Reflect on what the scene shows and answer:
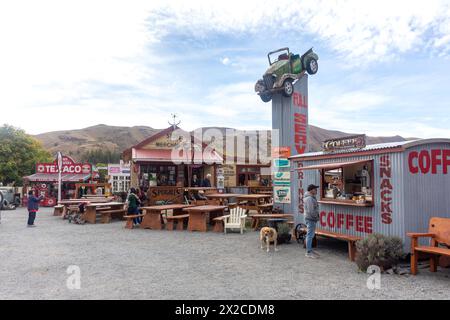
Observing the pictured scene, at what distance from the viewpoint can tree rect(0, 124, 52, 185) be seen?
1334 inches

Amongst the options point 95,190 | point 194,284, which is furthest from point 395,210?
point 95,190

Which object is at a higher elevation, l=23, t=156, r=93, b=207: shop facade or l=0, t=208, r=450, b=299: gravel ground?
l=23, t=156, r=93, b=207: shop facade

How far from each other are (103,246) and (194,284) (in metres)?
4.42

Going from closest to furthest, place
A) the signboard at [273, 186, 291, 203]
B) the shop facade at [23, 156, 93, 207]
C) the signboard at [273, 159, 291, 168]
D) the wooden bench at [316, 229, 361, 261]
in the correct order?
the wooden bench at [316, 229, 361, 261]
the signboard at [273, 186, 291, 203]
the signboard at [273, 159, 291, 168]
the shop facade at [23, 156, 93, 207]

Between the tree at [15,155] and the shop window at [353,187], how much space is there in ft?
107

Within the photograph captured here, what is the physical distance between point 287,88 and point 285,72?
841 mm

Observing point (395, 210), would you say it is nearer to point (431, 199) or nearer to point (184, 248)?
point (431, 199)

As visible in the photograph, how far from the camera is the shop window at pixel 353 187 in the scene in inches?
318

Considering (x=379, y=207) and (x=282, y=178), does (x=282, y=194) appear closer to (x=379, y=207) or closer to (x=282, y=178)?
(x=282, y=178)

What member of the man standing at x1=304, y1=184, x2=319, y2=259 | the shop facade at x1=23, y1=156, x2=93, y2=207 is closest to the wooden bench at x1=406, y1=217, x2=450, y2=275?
the man standing at x1=304, y1=184, x2=319, y2=259

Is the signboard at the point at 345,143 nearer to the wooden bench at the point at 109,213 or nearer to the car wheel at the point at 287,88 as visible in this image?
the car wheel at the point at 287,88

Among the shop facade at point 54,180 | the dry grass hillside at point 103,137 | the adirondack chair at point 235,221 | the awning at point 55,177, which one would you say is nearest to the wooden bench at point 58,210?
the shop facade at point 54,180

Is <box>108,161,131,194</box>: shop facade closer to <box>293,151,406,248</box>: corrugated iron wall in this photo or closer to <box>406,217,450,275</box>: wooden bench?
<box>293,151,406,248</box>: corrugated iron wall

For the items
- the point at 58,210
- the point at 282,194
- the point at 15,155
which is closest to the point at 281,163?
the point at 282,194
